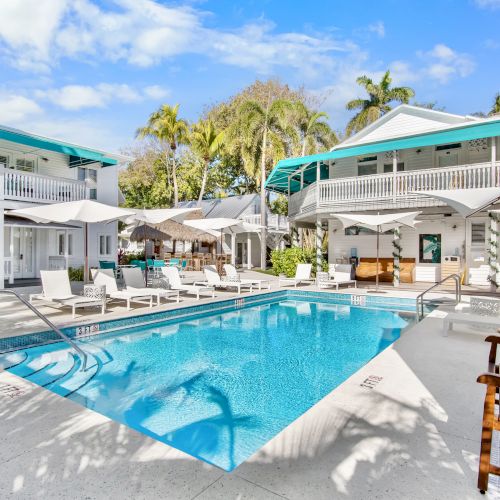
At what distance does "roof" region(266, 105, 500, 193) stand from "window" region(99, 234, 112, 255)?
9.36 metres

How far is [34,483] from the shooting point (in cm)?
271

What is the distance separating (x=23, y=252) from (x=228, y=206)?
745 inches

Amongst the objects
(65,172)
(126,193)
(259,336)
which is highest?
(126,193)

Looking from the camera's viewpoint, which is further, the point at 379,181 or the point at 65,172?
the point at 65,172

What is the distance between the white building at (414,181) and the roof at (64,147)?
8446mm

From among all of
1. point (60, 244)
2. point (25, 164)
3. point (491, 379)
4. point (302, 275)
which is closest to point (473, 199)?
point (491, 379)

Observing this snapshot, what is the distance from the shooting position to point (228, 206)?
33281 millimetres

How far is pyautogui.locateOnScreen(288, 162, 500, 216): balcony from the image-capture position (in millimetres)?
14210

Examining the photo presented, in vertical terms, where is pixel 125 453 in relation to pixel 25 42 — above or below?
below

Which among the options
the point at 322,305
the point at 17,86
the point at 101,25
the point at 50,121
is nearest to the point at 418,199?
the point at 322,305

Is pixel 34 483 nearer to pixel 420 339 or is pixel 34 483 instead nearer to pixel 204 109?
pixel 420 339

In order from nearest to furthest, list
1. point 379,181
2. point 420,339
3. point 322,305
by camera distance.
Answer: point 420,339, point 322,305, point 379,181

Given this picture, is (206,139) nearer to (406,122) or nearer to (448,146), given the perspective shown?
(406,122)

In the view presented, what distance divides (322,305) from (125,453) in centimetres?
1123
